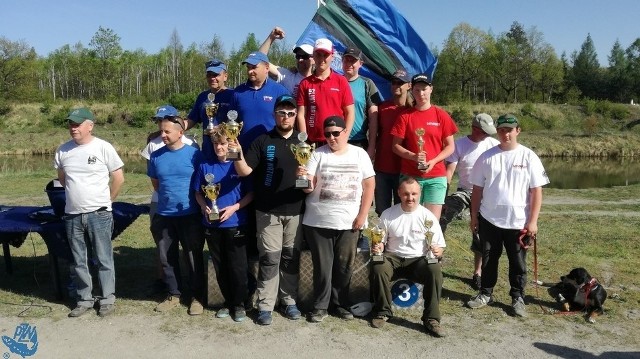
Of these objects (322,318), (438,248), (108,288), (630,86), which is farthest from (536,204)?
(630,86)

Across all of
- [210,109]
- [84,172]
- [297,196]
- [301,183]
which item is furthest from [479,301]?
[84,172]

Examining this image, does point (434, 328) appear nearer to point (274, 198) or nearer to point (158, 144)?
point (274, 198)

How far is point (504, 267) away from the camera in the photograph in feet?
21.8

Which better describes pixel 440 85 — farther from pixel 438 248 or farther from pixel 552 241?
pixel 438 248

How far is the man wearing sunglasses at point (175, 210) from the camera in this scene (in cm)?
498

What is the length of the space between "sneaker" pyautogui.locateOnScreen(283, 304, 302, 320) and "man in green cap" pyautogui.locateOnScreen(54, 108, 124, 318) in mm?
1654

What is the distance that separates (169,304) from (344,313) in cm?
168

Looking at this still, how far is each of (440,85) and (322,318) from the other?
186ft

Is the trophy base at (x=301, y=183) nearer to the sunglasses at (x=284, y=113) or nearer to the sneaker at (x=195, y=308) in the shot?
the sunglasses at (x=284, y=113)

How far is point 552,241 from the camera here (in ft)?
26.8

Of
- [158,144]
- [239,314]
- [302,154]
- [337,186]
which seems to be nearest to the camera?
[302,154]

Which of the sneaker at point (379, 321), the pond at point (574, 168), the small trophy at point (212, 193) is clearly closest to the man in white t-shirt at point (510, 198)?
the sneaker at point (379, 321)

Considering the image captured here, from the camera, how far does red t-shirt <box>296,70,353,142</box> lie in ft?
16.3

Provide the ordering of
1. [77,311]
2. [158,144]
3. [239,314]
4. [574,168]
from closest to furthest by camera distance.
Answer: [239,314]
[77,311]
[158,144]
[574,168]
